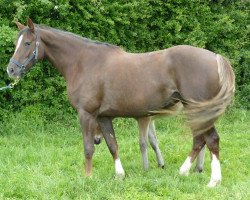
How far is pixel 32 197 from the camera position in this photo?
534 centimetres

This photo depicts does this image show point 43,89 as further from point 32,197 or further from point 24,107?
point 32,197

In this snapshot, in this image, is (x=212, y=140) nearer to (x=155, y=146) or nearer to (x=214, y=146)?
(x=214, y=146)

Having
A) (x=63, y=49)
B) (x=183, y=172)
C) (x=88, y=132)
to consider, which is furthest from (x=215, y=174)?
(x=63, y=49)

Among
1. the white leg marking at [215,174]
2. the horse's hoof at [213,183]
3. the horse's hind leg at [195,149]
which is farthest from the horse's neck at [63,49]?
the horse's hoof at [213,183]

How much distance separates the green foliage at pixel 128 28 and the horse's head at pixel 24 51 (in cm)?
230

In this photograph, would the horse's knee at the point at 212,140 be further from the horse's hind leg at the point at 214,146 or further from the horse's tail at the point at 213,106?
the horse's tail at the point at 213,106

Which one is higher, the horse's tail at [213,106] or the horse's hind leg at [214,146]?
the horse's tail at [213,106]

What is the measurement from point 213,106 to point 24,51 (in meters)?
2.55

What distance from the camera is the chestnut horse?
19.0ft

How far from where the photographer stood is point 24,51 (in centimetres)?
623

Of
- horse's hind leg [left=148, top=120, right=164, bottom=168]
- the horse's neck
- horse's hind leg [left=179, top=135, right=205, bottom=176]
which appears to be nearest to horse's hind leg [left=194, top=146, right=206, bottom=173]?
horse's hind leg [left=179, top=135, right=205, bottom=176]

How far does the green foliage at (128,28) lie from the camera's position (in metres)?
9.09

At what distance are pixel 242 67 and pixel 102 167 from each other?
5.80m

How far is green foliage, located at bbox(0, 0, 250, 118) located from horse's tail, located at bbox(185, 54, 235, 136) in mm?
4098
